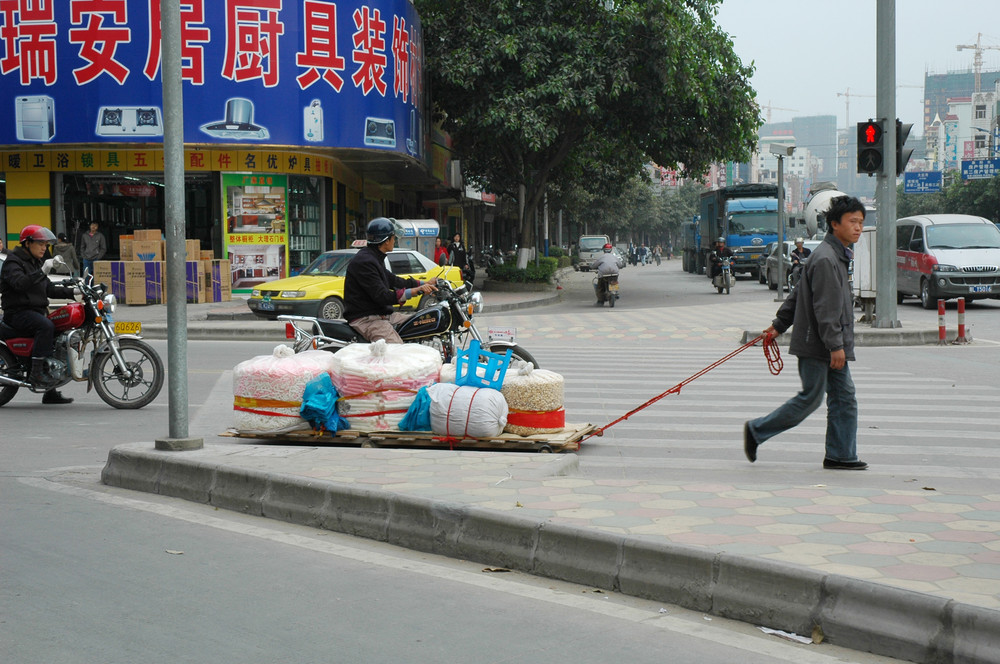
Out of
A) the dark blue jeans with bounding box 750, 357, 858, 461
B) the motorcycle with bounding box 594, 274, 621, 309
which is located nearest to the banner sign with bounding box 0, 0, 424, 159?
the motorcycle with bounding box 594, 274, 621, 309

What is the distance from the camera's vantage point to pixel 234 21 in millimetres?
24188

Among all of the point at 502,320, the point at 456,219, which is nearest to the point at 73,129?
the point at 502,320

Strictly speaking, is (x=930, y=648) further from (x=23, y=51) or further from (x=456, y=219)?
(x=456, y=219)

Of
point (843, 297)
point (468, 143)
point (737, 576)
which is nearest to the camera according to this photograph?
point (737, 576)

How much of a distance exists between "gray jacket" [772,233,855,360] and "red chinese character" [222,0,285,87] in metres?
19.5

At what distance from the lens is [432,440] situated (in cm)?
766

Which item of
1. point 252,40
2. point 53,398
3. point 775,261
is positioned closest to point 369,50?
point 252,40

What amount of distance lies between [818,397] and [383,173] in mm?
28726

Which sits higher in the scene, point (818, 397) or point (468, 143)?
point (468, 143)

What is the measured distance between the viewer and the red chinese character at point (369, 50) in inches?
1013

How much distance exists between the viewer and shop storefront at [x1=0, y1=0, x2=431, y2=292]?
23.8 metres

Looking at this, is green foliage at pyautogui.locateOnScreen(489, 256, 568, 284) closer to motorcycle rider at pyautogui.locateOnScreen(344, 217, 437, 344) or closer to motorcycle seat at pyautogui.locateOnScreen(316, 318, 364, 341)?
motorcycle seat at pyautogui.locateOnScreen(316, 318, 364, 341)

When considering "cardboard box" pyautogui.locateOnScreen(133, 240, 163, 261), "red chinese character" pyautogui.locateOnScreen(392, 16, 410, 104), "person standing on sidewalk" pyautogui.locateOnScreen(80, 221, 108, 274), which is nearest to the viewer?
"cardboard box" pyautogui.locateOnScreen(133, 240, 163, 261)

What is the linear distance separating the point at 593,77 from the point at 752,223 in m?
16.6
